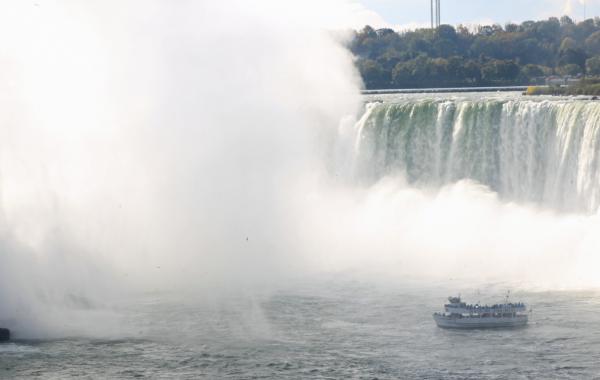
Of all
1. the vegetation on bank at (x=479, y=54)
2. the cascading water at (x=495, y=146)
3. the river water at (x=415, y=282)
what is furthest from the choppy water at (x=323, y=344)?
the vegetation on bank at (x=479, y=54)

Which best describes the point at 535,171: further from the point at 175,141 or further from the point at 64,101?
the point at 64,101

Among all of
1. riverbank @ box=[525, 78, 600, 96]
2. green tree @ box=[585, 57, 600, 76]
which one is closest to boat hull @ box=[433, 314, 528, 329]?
riverbank @ box=[525, 78, 600, 96]

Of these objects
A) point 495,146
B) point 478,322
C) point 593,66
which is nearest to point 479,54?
point 593,66

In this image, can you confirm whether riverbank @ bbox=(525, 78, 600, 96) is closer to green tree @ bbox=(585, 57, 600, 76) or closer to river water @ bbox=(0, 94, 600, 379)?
river water @ bbox=(0, 94, 600, 379)

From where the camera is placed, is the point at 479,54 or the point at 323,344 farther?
the point at 479,54

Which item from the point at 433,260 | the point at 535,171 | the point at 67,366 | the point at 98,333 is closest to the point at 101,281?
the point at 98,333

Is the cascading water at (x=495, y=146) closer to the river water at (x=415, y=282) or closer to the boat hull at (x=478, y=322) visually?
the river water at (x=415, y=282)

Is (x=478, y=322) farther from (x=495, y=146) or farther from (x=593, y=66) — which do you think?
(x=593, y=66)
